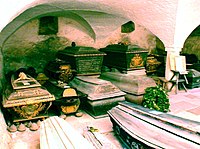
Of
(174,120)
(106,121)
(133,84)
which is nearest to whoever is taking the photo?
(174,120)

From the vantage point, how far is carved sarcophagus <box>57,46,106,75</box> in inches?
198

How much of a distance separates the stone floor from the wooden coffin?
0.29m

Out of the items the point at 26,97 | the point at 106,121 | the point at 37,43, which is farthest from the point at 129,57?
the point at 26,97

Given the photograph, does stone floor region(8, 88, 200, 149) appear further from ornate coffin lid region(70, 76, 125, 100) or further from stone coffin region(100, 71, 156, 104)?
stone coffin region(100, 71, 156, 104)

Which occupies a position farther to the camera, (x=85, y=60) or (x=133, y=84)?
(x=85, y=60)

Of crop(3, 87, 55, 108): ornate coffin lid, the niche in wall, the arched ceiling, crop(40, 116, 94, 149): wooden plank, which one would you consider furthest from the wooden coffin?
the niche in wall

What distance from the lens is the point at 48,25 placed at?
232 inches

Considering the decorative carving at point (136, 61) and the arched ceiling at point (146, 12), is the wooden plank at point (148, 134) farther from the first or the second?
the arched ceiling at point (146, 12)

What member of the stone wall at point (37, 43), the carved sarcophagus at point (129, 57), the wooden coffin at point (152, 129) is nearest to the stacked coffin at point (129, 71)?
the carved sarcophagus at point (129, 57)

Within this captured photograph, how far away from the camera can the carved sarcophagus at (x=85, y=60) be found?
504cm

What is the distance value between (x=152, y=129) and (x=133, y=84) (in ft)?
6.43

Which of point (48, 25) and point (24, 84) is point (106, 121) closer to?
point (24, 84)

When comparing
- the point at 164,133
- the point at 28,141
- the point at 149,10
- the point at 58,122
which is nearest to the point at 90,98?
the point at 58,122

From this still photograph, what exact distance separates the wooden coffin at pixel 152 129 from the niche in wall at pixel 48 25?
3.37 meters
